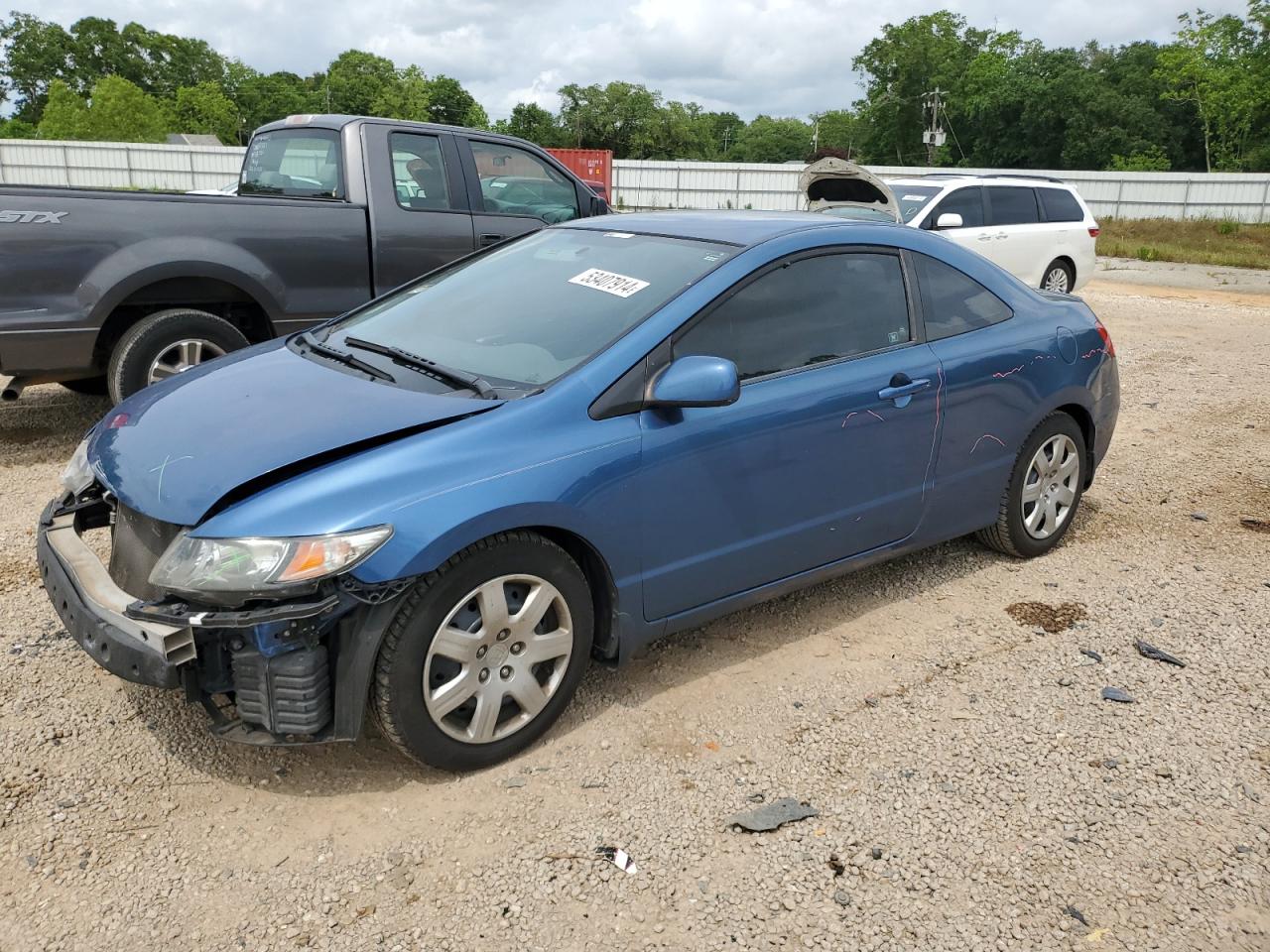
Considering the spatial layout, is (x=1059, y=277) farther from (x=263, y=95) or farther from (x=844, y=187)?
(x=263, y=95)

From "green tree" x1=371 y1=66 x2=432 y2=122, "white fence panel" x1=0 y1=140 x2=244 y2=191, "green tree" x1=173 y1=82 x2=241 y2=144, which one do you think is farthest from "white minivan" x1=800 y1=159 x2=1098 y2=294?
"green tree" x1=173 y1=82 x2=241 y2=144

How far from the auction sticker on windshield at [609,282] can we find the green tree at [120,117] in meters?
68.2

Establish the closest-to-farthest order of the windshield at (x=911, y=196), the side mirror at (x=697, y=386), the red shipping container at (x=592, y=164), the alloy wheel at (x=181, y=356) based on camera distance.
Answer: the side mirror at (x=697, y=386), the alloy wheel at (x=181, y=356), the windshield at (x=911, y=196), the red shipping container at (x=592, y=164)

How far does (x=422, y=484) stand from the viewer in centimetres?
286

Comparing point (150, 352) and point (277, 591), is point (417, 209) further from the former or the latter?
point (277, 591)

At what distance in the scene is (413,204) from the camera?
22.5 ft

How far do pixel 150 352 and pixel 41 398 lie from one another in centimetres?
221

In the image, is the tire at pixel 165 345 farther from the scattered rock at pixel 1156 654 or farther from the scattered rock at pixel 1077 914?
the scattered rock at pixel 1077 914

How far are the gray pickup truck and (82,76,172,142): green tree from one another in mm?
64382

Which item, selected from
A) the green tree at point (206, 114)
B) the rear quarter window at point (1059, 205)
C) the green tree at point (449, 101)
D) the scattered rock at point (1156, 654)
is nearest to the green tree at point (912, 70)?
the green tree at point (449, 101)

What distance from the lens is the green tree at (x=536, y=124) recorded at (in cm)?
9281

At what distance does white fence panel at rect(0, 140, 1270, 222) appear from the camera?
36.7 metres

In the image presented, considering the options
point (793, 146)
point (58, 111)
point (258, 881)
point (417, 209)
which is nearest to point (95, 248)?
point (417, 209)

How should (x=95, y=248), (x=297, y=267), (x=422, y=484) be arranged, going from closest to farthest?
(x=422, y=484) < (x=95, y=248) < (x=297, y=267)
